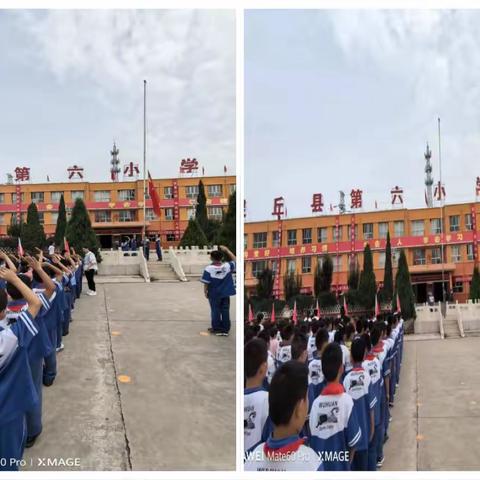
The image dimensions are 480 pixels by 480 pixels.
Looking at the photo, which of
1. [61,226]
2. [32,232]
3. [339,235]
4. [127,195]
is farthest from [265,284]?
[32,232]

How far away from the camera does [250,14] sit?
3.10m

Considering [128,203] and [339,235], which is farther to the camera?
[128,203]

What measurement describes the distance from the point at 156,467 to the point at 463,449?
1677mm

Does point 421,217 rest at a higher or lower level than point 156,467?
higher

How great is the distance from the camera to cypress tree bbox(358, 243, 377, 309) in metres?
3.69

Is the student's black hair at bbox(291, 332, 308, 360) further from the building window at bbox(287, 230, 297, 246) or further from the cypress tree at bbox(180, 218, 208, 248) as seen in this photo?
the cypress tree at bbox(180, 218, 208, 248)

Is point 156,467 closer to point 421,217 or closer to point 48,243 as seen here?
point 421,217

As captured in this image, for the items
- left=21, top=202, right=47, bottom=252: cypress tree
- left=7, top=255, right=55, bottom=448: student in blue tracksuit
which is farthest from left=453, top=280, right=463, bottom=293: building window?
left=21, top=202, right=47, bottom=252: cypress tree

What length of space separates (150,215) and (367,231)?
1.87m

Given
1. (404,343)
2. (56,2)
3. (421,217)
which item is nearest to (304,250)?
(421,217)

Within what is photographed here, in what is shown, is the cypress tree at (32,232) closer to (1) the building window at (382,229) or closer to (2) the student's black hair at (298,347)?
(1) the building window at (382,229)

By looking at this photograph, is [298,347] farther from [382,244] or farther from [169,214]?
[169,214]

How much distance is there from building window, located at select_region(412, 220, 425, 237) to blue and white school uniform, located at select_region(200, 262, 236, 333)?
4.32 feet

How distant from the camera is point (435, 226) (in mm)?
3592
